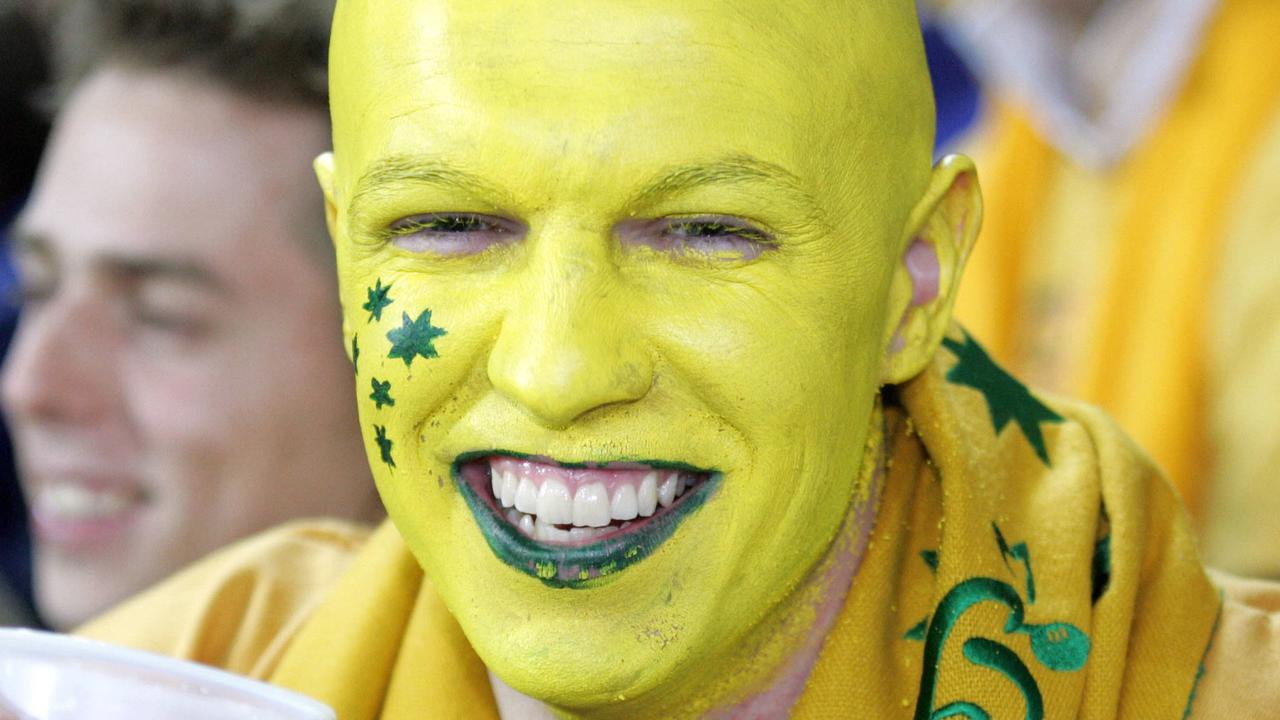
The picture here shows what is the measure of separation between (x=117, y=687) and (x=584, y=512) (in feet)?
1.21

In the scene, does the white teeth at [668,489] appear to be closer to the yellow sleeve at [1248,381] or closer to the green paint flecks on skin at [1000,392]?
the green paint flecks on skin at [1000,392]

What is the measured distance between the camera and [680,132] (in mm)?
1227

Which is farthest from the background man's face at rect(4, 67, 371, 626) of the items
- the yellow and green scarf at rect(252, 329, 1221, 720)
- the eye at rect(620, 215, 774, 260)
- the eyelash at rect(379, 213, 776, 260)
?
the eye at rect(620, 215, 774, 260)

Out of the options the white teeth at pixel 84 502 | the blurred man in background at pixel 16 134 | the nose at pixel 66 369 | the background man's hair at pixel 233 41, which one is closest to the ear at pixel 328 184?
the background man's hair at pixel 233 41

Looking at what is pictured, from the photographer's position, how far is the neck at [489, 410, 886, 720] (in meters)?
1.42

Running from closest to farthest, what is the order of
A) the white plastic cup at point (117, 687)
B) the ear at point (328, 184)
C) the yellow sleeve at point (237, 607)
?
the white plastic cup at point (117, 687), the ear at point (328, 184), the yellow sleeve at point (237, 607)

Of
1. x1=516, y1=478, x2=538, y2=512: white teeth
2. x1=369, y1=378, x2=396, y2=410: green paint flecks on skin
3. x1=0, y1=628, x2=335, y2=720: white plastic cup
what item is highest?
x1=369, y1=378, x2=396, y2=410: green paint flecks on skin

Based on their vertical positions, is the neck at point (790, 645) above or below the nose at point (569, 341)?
below

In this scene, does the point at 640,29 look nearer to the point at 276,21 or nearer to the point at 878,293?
the point at 878,293

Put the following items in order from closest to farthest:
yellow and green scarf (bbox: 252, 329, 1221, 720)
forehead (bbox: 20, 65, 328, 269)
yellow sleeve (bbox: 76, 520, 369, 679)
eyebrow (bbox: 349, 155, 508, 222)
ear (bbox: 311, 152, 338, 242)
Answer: eyebrow (bbox: 349, 155, 508, 222) → yellow and green scarf (bbox: 252, 329, 1221, 720) → ear (bbox: 311, 152, 338, 242) → yellow sleeve (bbox: 76, 520, 369, 679) → forehead (bbox: 20, 65, 328, 269)

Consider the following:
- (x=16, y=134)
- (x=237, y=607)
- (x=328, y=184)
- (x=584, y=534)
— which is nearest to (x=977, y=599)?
(x=584, y=534)

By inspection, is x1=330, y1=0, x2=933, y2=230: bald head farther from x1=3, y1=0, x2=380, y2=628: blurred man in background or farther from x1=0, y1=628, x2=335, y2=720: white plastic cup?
x1=3, y1=0, x2=380, y2=628: blurred man in background

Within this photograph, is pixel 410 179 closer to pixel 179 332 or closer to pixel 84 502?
pixel 179 332

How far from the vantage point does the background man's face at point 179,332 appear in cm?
251
